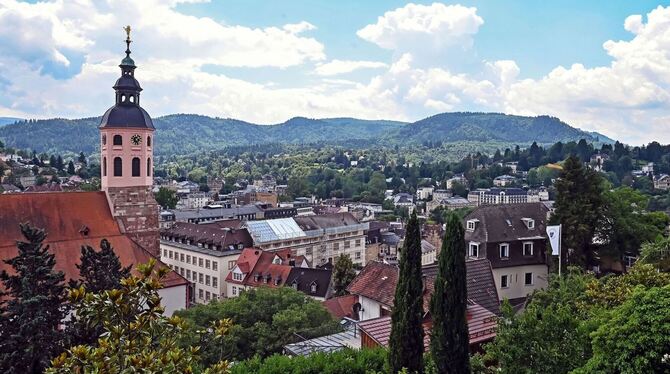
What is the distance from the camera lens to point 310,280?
4778 cm

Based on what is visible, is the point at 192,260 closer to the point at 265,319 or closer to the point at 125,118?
the point at 125,118

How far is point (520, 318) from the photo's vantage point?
1568 cm

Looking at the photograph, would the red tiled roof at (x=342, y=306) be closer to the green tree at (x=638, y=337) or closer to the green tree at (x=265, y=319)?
the green tree at (x=265, y=319)

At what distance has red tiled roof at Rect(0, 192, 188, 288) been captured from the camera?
31.0 m

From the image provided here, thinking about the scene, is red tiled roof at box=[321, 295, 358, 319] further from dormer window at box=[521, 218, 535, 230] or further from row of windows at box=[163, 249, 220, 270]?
row of windows at box=[163, 249, 220, 270]

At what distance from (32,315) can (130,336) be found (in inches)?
547

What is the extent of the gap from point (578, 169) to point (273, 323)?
20.1m

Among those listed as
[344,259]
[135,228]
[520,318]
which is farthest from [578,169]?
[135,228]

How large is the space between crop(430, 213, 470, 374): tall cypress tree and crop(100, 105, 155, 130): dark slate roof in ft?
83.0

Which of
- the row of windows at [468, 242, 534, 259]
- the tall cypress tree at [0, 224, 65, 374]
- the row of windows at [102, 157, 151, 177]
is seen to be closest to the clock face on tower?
the row of windows at [102, 157, 151, 177]

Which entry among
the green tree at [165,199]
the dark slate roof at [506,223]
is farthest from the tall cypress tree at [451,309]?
the green tree at [165,199]

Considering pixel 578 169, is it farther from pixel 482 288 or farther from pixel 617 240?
pixel 482 288

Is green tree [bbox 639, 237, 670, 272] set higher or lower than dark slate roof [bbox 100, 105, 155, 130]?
lower

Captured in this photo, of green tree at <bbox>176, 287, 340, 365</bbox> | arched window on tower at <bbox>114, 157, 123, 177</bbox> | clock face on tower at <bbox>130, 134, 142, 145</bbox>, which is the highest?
clock face on tower at <bbox>130, 134, 142, 145</bbox>
